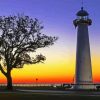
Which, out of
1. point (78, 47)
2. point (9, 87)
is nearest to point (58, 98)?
point (9, 87)

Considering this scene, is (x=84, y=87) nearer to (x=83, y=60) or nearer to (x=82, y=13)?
(x=83, y=60)

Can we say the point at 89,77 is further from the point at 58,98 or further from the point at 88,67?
the point at 58,98

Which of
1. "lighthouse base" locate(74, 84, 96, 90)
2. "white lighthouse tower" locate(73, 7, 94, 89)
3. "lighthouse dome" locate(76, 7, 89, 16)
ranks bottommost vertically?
"lighthouse base" locate(74, 84, 96, 90)

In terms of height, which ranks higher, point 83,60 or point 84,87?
point 83,60

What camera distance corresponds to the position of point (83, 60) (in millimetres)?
71875

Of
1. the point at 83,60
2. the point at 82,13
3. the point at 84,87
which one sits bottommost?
the point at 84,87

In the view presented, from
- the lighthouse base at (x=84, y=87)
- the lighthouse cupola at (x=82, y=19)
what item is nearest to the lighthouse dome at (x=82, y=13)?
the lighthouse cupola at (x=82, y=19)

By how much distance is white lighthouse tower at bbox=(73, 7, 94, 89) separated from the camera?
71562 millimetres

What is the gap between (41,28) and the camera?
69188mm

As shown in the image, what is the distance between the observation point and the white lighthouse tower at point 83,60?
71.6m

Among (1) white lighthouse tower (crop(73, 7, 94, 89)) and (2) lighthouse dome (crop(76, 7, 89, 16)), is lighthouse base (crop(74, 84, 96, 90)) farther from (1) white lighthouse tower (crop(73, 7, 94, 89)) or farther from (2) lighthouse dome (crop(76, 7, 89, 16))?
(2) lighthouse dome (crop(76, 7, 89, 16))

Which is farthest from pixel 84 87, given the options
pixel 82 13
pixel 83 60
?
pixel 82 13

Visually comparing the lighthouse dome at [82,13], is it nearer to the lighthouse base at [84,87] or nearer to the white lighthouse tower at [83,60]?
the white lighthouse tower at [83,60]

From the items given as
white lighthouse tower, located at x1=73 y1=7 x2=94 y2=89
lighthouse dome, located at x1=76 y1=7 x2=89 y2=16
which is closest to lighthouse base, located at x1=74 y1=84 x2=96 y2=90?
white lighthouse tower, located at x1=73 y1=7 x2=94 y2=89
